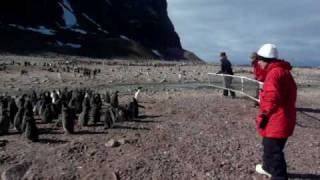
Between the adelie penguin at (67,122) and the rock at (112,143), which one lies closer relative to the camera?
the rock at (112,143)

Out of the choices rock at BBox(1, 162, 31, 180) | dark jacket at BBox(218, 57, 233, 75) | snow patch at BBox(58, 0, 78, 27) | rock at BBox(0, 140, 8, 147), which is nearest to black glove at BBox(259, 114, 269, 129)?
rock at BBox(1, 162, 31, 180)

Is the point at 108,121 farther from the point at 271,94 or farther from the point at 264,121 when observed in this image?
the point at 271,94

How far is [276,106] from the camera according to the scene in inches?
353

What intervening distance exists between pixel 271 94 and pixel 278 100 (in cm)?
15

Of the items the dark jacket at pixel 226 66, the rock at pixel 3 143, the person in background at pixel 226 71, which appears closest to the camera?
the rock at pixel 3 143

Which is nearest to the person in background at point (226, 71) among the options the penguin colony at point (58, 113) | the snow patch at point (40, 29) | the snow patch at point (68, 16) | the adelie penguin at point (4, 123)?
the penguin colony at point (58, 113)

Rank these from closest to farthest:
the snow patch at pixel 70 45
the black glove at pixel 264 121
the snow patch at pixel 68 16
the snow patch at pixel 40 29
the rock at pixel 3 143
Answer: the black glove at pixel 264 121 < the rock at pixel 3 143 < the snow patch at pixel 70 45 < the snow patch at pixel 40 29 < the snow patch at pixel 68 16

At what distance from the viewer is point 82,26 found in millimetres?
100000

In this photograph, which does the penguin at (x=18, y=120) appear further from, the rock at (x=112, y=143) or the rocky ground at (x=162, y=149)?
the rock at (x=112, y=143)

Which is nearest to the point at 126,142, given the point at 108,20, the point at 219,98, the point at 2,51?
the point at 219,98

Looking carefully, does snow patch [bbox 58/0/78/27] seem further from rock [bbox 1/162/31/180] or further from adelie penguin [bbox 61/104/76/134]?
rock [bbox 1/162/31/180]

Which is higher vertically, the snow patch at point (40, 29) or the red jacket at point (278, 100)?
the snow patch at point (40, 29)

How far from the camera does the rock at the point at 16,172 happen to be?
→ 10.3 meters

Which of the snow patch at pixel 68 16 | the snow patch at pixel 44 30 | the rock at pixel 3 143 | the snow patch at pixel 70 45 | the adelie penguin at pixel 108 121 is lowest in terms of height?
the rock at pixel 3 143
